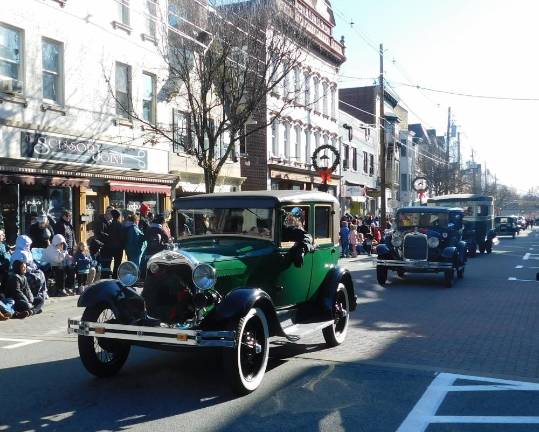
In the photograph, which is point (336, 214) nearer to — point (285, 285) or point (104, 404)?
point (285, 285)

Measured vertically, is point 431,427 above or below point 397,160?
below

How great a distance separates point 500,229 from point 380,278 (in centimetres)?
3617

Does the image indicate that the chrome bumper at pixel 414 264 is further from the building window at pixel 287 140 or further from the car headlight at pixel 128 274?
the building window at pixel 287 140

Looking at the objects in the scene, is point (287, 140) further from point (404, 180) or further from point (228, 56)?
point (404, 180)

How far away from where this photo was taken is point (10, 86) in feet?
50.0

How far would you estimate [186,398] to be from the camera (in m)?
5.75

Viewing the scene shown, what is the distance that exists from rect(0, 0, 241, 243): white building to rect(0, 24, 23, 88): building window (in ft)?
0.08

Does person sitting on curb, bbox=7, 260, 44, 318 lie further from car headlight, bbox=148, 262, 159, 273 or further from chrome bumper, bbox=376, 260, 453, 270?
chrome bumper, bbox=376, 260, 453, 270

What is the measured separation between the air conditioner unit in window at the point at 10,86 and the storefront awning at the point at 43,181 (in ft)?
6.95

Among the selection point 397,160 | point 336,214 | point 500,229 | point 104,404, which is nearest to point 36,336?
point 104,404

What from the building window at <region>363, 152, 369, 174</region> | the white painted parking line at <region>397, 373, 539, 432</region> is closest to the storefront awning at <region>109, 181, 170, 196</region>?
the white painted parking line at <region>397, 373, 539, 432</region>

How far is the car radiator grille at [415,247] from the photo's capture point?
15477 mm

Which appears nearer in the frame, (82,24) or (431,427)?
(431,427)

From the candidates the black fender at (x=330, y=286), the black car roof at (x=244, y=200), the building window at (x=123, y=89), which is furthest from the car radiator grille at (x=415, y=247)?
the building window at (x=123, y=89)
